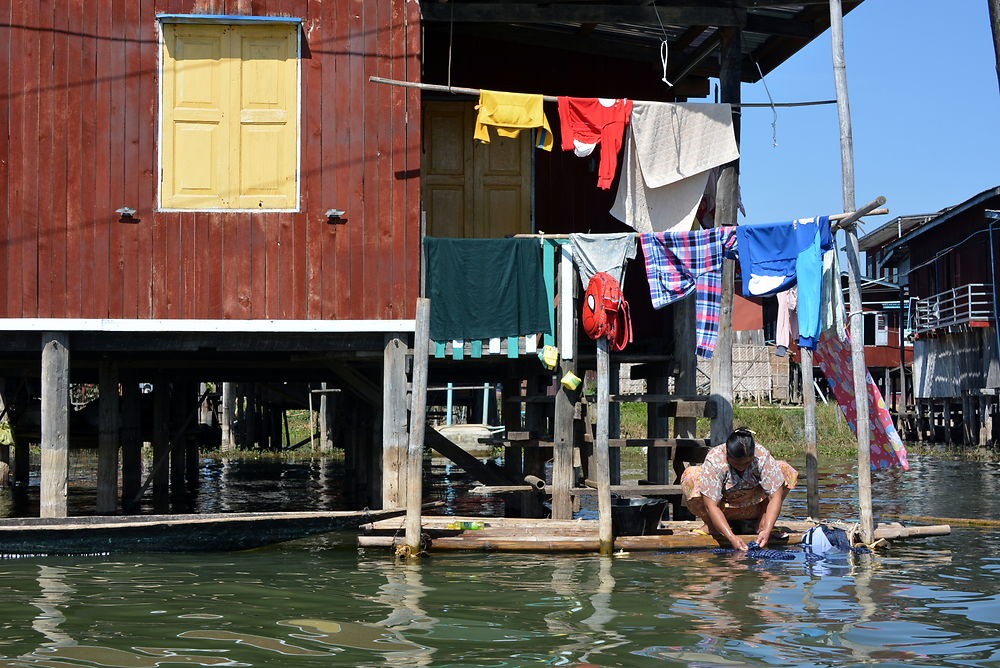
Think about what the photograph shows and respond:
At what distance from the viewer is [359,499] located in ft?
64.6

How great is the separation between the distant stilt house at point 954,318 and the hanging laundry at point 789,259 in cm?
2054

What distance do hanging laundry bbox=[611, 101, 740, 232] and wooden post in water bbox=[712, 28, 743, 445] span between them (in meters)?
0.23

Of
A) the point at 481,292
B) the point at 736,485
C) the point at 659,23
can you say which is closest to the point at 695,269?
the point at 481,292

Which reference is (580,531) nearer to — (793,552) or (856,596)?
(793,552)

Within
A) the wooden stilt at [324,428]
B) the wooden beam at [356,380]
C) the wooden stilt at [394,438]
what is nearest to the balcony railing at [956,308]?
the wooden stilt at [324,428]

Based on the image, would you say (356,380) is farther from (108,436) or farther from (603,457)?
(603,457)

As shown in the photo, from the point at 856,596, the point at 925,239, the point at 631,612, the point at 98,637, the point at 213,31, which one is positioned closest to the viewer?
the point at 98,637

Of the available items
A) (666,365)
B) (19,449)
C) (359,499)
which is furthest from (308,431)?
A: (666,365)

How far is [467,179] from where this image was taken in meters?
14.0

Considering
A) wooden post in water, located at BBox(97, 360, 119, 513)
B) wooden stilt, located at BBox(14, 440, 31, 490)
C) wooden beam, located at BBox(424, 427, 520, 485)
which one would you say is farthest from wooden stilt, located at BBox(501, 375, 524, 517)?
wooden stilt, located at BBox(14, 440, 31, 490)

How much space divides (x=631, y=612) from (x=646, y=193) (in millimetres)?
5669

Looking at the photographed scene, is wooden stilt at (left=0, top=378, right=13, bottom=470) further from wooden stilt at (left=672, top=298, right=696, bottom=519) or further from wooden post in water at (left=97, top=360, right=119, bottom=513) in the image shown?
wooden stilt at (left=672, top=298, right=696, bottom=519)

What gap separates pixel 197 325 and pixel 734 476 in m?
5.56

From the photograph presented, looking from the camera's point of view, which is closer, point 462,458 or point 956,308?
point 462,458
